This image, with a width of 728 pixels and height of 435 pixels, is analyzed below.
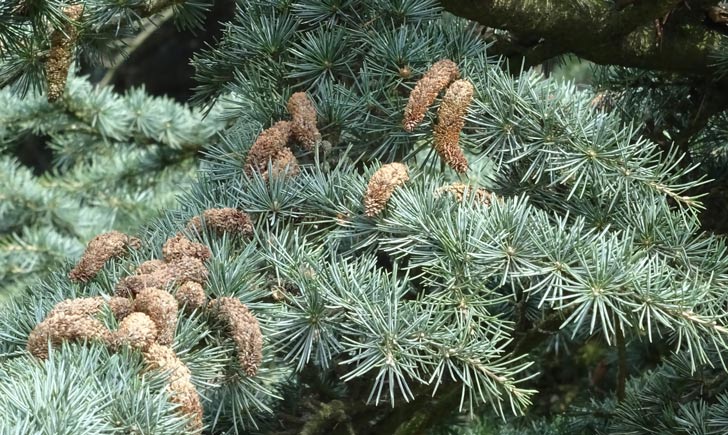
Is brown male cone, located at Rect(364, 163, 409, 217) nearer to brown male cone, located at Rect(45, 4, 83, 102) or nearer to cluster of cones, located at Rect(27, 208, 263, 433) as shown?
cluster of cones, located at Rect(27, 208, 263, 433)

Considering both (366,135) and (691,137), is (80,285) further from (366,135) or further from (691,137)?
(691,137)

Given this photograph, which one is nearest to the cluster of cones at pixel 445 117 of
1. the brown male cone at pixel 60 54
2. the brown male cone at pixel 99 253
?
the brown male cone at pixel 99 253

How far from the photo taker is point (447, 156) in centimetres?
75

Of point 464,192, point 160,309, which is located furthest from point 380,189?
point 160,309

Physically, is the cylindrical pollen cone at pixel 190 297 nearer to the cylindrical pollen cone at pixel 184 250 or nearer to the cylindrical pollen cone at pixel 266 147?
the cylindrical pollen cone at pixel 184 250

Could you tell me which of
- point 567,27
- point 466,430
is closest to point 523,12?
point 567,27

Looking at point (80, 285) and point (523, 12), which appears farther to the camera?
point (523, 12)

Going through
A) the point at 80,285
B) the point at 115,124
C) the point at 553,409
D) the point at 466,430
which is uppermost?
the point at 80,285

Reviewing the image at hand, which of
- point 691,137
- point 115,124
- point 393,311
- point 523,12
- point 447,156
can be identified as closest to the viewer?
point 393,311

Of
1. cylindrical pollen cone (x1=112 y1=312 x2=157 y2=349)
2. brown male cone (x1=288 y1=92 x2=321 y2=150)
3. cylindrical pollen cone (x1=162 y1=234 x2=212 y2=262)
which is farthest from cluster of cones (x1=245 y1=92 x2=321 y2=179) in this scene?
cylindrical pollen cone (x1=112 y1=312 x2=157 y2=349)

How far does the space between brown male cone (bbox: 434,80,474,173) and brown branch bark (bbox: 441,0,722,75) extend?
12 centimetres

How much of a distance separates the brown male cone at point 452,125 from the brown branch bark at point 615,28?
12 cm

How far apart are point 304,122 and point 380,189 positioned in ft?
0.41

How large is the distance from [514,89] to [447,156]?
0.09 meters
